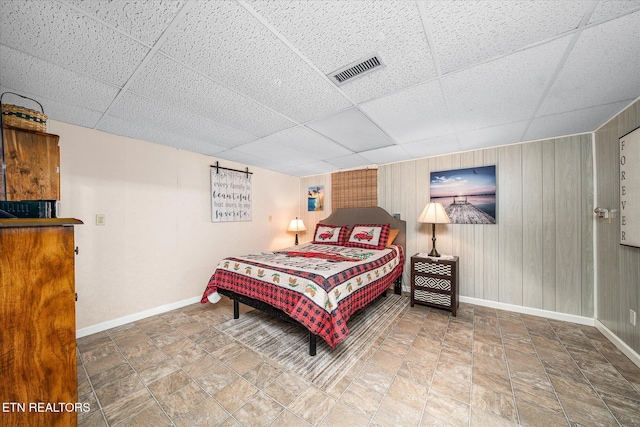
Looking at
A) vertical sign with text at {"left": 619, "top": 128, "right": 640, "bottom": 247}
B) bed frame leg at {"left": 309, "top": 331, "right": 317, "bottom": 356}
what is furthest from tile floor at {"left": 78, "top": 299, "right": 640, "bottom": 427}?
vertical sign with text at {"left": 619, "top": 128, "right": 640, "bottom": 247}

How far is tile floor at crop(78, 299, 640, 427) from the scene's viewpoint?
4.61ft

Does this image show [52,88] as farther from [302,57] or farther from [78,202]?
[302,57]

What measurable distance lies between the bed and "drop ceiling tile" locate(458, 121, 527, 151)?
1.56m

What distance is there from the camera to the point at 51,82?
Result: 1612mm

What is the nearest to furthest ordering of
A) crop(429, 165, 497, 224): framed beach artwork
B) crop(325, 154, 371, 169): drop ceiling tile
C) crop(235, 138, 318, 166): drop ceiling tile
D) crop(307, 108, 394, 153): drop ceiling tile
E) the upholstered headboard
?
crop(307, 108, 394, 153): drop ceiling tile
crop(235, 138, 318, 166): drop ceiling tile
crop(429, 165, 497, 224): framed beach artwork
crop(325, 154, 371, 169): drop ceiling tile
the upholstered headboard

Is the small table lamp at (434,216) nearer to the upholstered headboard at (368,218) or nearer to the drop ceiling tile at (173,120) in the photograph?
the upholstered headboard at (368,218)

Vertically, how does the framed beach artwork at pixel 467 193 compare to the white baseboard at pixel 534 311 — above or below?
above

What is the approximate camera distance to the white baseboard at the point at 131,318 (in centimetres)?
238

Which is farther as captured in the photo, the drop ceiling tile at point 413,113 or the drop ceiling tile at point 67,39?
the drop ceiling tile at point 413,113

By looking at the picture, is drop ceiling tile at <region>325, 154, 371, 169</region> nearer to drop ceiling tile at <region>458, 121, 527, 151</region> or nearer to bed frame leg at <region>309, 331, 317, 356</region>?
drop ceiling tile at <region>458, 121, 527, 151</region>

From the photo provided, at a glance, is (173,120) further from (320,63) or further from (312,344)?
(312,344)

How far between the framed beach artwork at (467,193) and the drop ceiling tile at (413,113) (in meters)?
0.96

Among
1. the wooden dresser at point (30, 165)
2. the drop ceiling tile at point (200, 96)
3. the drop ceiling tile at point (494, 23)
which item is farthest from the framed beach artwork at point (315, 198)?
the wooden dresser at point (30, 165)

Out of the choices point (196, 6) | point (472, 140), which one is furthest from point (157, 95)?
point (472, 140)
